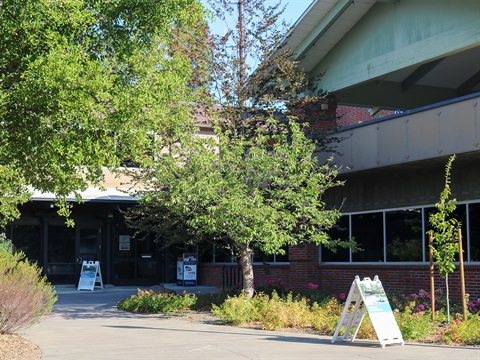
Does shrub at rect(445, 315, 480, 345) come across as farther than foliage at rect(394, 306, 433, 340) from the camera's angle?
No

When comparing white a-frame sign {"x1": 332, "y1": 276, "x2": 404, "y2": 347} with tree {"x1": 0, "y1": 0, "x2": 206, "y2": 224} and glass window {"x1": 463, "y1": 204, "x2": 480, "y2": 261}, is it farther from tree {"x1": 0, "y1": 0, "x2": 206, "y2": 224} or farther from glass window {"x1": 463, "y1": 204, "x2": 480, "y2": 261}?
glass window {"x1": 463, "y1": 204, "x2": 480, "y2": 261}

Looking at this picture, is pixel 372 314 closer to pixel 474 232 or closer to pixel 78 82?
pixel 78 82

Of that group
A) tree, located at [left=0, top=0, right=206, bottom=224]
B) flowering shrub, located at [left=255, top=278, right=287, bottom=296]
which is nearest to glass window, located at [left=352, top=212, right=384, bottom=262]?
flowering shrub, located at [left=255, top=278, right=287, bottom=296]

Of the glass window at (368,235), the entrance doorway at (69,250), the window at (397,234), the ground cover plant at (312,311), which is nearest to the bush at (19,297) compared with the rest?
the ground cover plant at (312,311)

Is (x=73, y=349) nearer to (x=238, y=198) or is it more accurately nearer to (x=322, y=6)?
(x=238, y=198)

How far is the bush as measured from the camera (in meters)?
12.0

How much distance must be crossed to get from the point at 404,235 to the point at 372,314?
7011 millimetres

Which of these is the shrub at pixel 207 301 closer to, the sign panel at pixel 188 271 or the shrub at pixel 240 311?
the shrub at pixel 240 311

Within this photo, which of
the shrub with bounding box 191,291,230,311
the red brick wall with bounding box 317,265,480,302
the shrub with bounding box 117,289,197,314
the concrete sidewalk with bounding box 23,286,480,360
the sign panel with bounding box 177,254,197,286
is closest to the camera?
the concrete sidewalk with bounding box 23,286,480,360

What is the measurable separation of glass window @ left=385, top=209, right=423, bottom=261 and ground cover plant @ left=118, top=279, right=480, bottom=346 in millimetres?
1159

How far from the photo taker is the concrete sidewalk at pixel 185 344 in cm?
1074

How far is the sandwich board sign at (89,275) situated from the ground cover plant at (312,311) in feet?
26.7

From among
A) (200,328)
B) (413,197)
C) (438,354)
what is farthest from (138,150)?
(413,197)

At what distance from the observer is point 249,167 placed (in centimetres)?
1650
